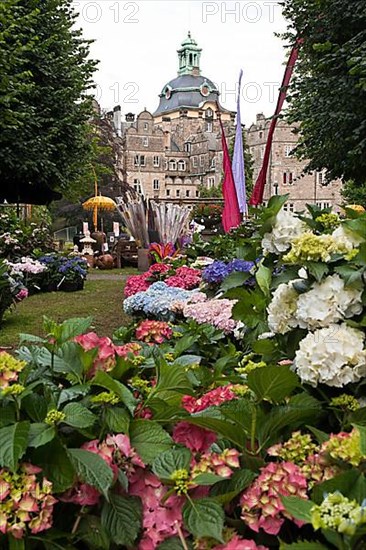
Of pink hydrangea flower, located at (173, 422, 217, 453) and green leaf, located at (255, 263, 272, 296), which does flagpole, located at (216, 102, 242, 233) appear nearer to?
green leaf, located at (255, 263, 272, 296)

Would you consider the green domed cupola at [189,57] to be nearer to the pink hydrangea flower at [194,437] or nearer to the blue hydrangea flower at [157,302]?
the blue hydrangea flower at [157,302]

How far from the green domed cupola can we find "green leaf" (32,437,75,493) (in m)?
102

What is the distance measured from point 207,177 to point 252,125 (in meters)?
9.54

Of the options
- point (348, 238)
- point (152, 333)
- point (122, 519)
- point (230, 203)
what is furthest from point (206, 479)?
point (230, 203)

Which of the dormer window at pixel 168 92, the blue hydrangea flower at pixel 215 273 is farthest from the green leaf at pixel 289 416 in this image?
the dormer window at pixel 168 92

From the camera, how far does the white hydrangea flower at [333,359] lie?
1355 mm

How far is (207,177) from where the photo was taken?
76688mm

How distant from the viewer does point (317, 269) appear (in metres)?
1.46

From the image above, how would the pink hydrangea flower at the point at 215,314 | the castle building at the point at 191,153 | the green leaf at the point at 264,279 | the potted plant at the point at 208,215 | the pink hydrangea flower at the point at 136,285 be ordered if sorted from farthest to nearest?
the castle building at the point at 191,153, the potted plant at the point at 208,215, the pink hydrangea flower at the point at 136,285, the pink hydrangea flower at the point at 215,314, the green leaf at the point at 264,279

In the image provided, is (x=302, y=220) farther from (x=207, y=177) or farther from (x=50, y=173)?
(x=207, y=177)

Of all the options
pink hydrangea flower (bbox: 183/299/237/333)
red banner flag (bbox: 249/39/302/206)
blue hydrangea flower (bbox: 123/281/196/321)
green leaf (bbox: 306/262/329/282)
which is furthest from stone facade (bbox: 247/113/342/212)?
green leaf (bbox: 306/262/329/282)

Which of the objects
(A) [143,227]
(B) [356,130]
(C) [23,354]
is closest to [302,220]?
(C) [23,354]

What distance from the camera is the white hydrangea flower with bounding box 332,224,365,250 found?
1.52m

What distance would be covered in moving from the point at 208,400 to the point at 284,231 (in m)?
0.54
